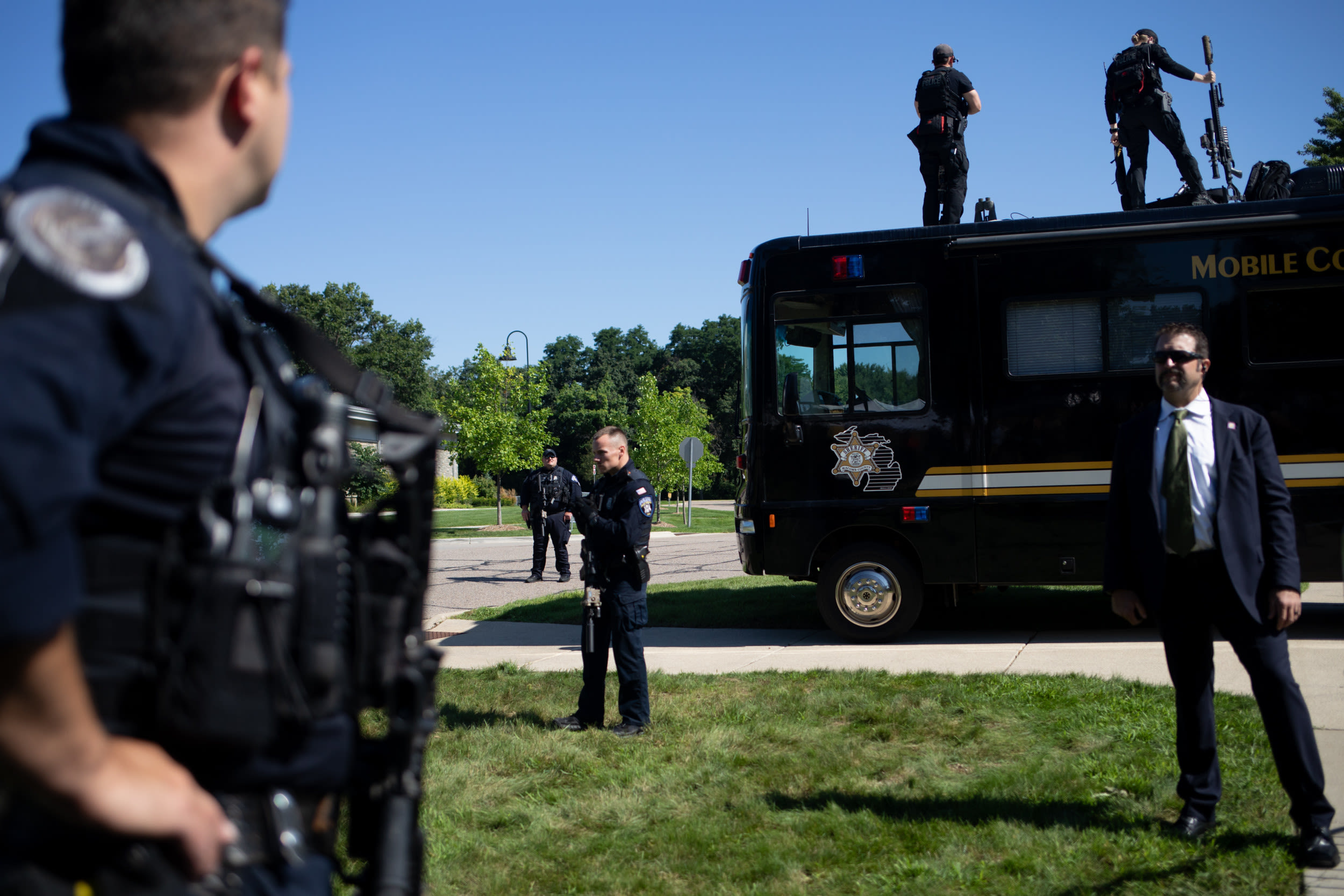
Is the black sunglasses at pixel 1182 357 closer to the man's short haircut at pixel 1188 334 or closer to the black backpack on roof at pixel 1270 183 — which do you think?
the man's short haircut at pixel 1188 334

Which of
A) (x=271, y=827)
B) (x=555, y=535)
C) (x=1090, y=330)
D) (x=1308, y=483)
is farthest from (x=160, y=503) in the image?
(x=555, y=535)

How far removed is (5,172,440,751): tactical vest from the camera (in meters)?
1.18

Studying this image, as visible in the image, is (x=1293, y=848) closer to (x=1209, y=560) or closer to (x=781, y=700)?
(x=1209, y=560)

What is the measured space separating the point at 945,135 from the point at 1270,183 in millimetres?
2919

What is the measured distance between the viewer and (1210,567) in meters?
4.25

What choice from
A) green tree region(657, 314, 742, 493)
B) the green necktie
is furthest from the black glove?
green tree region(657, 314, 742, 493)

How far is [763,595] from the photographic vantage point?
42.9 ft

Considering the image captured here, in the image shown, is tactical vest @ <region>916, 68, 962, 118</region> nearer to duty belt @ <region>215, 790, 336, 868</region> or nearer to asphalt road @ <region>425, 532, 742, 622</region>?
asphalt road @ <region>425, 532, 742, 622</region>

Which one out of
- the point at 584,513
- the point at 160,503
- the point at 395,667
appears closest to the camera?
the point at 160,503

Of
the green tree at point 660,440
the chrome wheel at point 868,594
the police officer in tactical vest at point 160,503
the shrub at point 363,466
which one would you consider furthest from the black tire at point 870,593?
the green tree at point 660,440

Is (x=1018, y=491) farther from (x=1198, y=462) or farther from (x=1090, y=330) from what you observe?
(x=1198, y=462)

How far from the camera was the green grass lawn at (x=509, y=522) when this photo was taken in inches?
1177

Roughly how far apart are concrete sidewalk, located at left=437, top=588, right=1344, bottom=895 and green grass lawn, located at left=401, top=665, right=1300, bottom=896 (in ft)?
2.23

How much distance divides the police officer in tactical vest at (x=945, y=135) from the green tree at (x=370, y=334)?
233 ft
